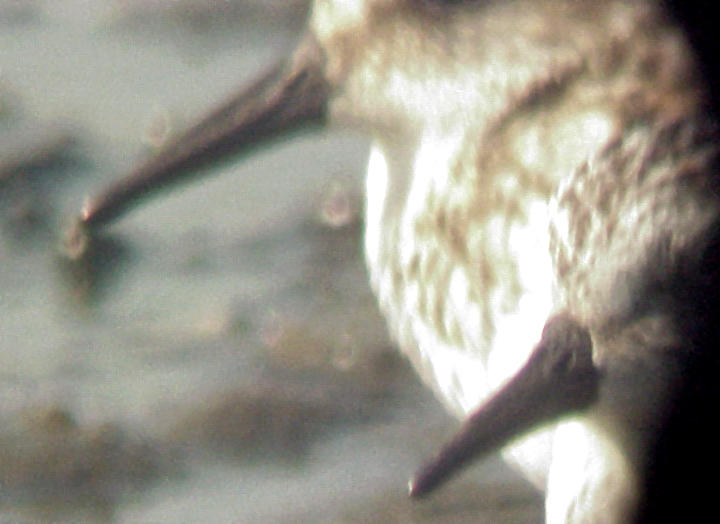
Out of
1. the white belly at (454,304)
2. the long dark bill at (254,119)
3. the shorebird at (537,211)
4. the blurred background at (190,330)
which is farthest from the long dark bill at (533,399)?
the blurred background at (190,330)

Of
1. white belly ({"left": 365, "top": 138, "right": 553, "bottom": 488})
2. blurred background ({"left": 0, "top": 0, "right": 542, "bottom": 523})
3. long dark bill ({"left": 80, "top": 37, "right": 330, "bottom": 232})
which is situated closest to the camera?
white belly ({"left": 365, "top": 138, "right": 553, "bottom": 488})

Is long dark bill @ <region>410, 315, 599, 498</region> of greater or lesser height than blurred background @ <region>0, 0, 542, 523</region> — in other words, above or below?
above

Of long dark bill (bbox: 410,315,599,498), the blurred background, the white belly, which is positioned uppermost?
long dark bill (bbox: 410,315,599,498)

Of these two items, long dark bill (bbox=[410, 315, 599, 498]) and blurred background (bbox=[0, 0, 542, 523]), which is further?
blurred background (bbox=[0, 0, 542, 523])

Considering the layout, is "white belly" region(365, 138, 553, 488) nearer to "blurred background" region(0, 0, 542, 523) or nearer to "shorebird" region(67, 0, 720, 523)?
"shorebird" region(67, 0, 720, 523)

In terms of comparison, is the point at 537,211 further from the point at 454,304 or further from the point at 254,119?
the point at 254,119

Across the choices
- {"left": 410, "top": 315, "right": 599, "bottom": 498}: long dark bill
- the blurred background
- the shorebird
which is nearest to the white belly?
the shorebird
